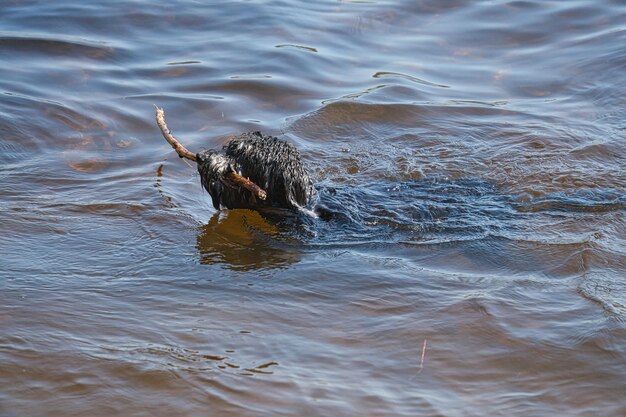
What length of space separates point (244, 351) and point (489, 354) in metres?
1.24

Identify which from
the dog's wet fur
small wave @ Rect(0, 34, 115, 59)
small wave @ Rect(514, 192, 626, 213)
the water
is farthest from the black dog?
small wave @ Rect(0, 34, 115, 59)

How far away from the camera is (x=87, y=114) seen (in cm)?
855

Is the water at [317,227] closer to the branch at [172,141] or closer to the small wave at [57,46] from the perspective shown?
the small wave at [57,46]

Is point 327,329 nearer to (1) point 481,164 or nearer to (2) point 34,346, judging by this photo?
(2) point 34,346

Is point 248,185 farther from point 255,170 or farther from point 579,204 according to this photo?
point 579,204

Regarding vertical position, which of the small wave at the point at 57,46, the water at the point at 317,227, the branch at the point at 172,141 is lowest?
the water at the point at 317,227

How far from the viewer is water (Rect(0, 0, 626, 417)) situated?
4219 mm

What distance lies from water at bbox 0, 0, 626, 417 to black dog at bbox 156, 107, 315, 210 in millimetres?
221

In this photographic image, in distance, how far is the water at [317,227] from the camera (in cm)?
422

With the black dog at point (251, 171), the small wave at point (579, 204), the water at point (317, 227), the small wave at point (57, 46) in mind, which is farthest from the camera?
the small wave at point (57, 46)

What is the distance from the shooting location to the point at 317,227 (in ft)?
20.1

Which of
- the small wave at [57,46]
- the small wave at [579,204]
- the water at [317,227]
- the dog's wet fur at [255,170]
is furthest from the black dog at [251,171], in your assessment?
the small wave at [57,46]

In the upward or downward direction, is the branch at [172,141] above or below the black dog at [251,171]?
above

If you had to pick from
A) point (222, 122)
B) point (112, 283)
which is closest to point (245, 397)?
point (112, 283)
